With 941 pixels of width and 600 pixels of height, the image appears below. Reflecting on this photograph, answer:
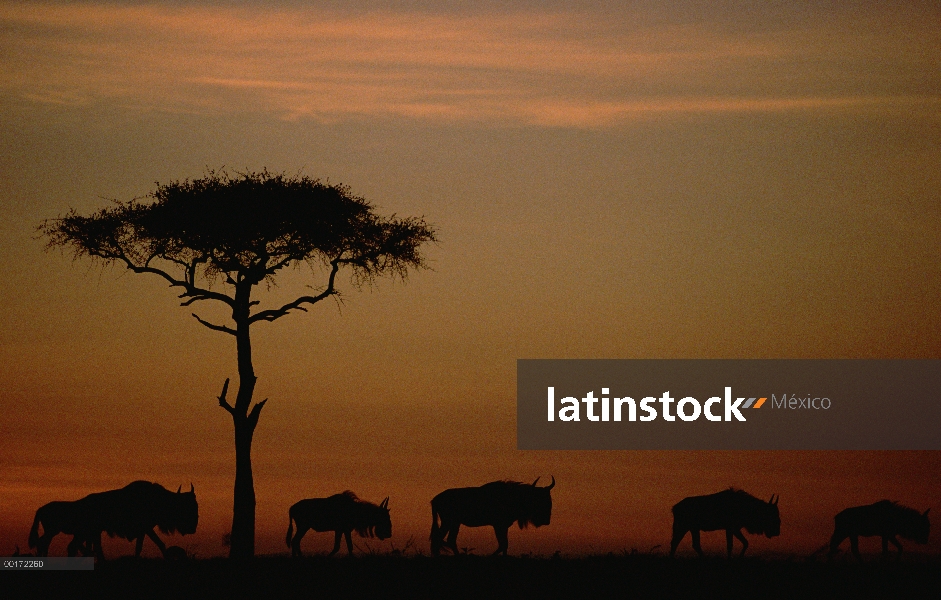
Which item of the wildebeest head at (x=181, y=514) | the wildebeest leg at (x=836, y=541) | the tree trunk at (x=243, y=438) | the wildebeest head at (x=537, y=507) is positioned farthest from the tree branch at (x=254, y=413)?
the wildebeest leg at (x=836, y=541)

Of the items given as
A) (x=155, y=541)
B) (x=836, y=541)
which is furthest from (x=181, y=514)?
(x=836, y=541)

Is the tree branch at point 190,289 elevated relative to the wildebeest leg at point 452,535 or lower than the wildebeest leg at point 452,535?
elevated

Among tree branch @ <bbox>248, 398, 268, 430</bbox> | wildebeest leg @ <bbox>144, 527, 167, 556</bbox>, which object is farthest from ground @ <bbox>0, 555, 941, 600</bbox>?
tree branch @ <bbox>248, 398, 268, 430</bbox>

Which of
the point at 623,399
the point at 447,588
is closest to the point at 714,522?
the point at 623,399

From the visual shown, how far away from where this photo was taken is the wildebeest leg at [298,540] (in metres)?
38.9

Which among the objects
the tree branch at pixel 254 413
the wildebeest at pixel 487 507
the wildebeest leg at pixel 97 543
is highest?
the tree branch at pixel 254 413

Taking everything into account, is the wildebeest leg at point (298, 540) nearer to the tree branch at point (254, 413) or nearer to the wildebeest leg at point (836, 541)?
the tree branch at point (254, 413)

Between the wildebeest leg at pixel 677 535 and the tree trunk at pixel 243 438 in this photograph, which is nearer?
the wildebeest leg at pixel 677 535

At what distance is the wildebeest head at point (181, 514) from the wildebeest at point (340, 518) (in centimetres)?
280

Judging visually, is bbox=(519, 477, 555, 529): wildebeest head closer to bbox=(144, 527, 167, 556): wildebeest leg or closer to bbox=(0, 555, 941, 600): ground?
bbox=(0, 555, 941, 600): ground

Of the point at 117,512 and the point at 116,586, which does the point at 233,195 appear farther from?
the point at 116,586

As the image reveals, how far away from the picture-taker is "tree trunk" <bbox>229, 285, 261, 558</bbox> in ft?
133

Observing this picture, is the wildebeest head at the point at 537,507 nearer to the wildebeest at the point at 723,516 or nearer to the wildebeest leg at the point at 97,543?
the wildebeest at the point at 723,516

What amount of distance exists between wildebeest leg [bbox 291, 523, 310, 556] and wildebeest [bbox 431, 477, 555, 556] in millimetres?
3814
